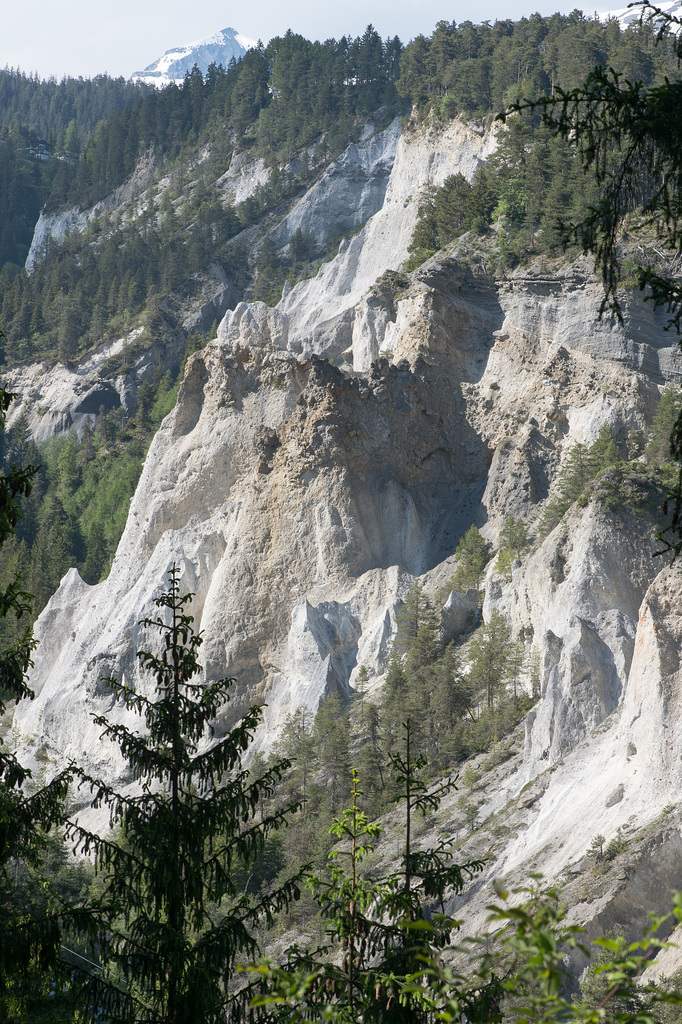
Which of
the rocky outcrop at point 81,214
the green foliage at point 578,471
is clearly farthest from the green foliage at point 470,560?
the rocky outcrop at point 81,214

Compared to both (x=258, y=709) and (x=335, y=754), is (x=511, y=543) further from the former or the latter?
(x=258, y=709)

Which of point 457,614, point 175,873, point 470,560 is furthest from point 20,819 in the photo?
point 470,560

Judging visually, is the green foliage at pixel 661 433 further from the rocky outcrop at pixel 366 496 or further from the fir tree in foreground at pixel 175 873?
the fir tree in foreground at pixel 175 873

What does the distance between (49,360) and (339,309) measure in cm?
3420

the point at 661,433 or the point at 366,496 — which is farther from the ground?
the point at 366,496

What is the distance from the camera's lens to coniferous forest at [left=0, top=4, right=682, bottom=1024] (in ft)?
28.1

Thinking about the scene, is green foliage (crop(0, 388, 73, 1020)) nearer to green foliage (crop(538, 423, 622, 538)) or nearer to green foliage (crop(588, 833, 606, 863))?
green foliage (crop(588, 833, 606, 863))

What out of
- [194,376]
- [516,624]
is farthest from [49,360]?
[516,624]

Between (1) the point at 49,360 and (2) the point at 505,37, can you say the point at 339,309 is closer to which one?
(2) the point at 505,37

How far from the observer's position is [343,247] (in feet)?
259

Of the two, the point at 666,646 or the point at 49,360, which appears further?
the point at 49,360

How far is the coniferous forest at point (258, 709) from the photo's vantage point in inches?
338

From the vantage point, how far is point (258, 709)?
10320 mm

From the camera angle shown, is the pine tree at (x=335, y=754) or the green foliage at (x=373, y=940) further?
the pine tree at (x=335, y=754)
